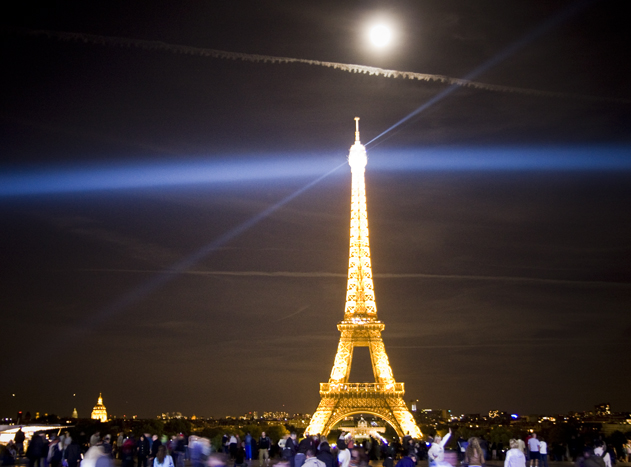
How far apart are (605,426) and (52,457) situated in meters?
130

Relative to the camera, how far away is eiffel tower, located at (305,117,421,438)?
78.6m

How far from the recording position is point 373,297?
275ft

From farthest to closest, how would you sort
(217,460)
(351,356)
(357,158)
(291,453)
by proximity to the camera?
(357,158) → (351,356) → (291,453) → (217,460)

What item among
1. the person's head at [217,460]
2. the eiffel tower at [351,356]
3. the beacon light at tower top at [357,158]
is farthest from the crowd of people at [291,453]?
the beacon light at tower top at [357,158]

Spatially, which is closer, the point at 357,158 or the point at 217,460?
the point at 217,460

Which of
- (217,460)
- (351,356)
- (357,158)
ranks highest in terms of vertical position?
(357,158)

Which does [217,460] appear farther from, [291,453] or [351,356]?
[351,356]

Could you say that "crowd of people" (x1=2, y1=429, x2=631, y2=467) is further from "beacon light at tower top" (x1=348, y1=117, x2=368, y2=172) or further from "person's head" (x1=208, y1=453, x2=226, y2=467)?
"beacon light at tower top" (x1=348, y1=117, x2=368, y2=172)

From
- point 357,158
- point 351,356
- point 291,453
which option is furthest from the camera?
point 357,158

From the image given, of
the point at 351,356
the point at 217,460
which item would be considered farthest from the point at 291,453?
the point at 351,356

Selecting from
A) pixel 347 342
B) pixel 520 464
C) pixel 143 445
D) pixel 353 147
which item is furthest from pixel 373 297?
pixel 520 464

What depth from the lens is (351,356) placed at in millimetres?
82125

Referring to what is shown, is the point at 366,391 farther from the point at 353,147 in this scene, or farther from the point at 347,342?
the point at 353,147

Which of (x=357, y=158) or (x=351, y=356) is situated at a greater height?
(x=357, y=158)
